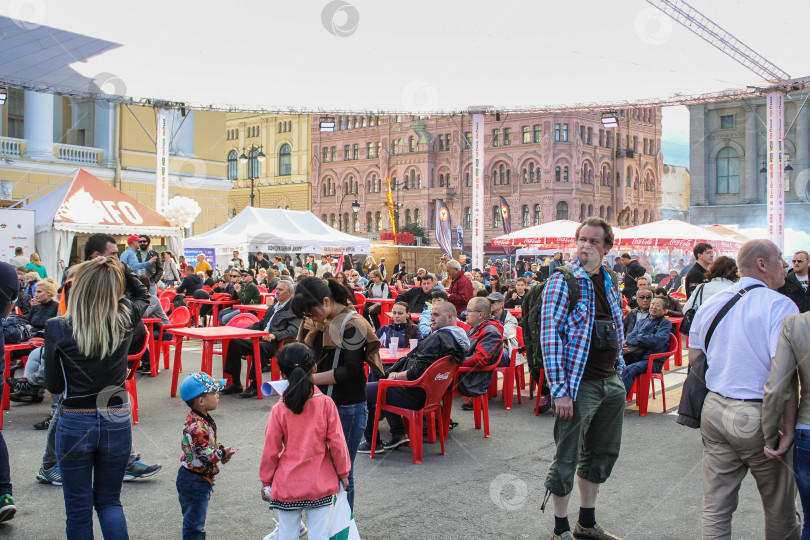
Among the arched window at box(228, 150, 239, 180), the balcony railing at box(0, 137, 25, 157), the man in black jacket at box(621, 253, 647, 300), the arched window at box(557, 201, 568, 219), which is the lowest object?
the man in black jacket at box(621, 253, 647, 300)

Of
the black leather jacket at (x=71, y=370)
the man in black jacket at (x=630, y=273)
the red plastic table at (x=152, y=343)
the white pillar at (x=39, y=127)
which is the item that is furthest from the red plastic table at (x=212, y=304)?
the white pillar at (x=39, y=127)

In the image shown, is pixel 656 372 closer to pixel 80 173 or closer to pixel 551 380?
pixel 551 380

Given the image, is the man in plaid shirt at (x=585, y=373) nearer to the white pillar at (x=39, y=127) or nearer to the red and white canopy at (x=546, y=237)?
the red and white canopy at (x=546, y=237)

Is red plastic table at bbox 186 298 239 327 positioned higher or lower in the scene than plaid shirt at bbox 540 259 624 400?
lower

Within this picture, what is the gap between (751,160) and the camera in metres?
44.6

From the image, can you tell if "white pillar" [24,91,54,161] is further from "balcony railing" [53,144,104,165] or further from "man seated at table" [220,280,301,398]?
"man seated at table" [220,280,301,398]

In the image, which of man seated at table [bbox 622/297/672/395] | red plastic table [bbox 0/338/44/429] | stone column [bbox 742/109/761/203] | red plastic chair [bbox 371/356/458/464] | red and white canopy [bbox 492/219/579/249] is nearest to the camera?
red plastic chair [bbox 371/356/458/464]

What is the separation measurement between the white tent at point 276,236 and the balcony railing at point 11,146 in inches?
388

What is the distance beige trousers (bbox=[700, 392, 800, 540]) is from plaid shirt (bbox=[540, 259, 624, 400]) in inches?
26.6

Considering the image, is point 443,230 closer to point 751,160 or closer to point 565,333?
point 565,333

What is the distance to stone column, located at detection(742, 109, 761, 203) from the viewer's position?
44594 millimetres

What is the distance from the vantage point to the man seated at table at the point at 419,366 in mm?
5520

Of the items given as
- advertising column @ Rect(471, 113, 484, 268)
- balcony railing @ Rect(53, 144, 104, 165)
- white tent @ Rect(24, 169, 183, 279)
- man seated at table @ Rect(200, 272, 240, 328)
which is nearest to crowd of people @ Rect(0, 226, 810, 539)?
man seated at table @ Rect(200, 272, 240, 328)

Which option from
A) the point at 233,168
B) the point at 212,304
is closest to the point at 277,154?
the point at 233,168
